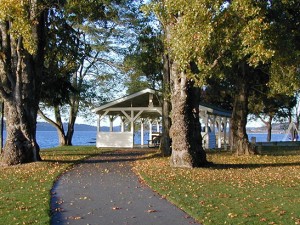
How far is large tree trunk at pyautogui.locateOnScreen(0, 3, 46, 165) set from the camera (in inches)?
687

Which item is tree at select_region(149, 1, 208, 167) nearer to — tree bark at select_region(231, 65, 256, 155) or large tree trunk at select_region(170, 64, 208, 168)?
large tree trunk at select_region(170, 64, 208, 168)

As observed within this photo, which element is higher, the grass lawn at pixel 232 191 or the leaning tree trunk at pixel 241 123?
the leaning tree trunk at pixel 241 123

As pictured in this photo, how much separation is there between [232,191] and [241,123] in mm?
14366

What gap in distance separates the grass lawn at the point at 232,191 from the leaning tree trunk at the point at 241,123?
702 centimetres

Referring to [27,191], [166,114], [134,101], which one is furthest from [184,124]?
[134,101]

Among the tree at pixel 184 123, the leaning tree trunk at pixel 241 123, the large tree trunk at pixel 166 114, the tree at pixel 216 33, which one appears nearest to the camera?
the tree at pixel 216 33

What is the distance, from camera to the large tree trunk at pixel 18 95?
57.2 feet

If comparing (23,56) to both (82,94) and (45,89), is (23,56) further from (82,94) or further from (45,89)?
(82,94)

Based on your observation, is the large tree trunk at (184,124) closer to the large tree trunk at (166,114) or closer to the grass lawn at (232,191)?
the grass lawn at (232,191)

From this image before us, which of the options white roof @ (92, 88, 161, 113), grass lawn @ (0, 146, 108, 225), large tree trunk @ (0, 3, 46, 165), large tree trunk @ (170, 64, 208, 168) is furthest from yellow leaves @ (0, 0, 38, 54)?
white roof @ (92, 88, 161, 113)

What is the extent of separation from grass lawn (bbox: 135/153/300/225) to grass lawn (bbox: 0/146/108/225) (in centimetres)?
281

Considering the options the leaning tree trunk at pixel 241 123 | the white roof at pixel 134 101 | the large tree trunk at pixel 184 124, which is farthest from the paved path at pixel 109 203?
the white roof at pixel 134 101

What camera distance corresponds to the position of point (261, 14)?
14.0 meters

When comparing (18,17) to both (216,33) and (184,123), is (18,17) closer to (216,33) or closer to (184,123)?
(216,33)
